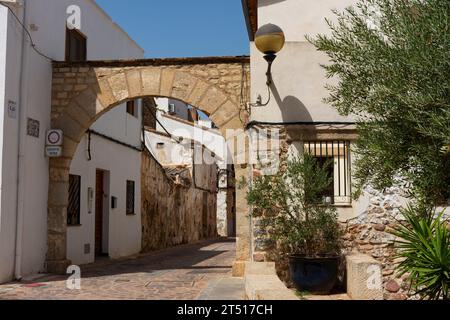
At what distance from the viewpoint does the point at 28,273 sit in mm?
8680

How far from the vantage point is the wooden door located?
495 inches

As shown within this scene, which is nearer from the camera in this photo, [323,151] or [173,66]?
[323,151]

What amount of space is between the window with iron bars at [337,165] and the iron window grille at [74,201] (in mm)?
5106

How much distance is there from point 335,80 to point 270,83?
3.28 feet

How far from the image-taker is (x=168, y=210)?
60.1 feet

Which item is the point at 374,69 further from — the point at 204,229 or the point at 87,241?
the point at 204,229

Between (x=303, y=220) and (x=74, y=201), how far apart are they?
540 centimetres

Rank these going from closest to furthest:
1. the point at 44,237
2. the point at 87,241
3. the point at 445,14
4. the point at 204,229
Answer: the point at 445,14 < the point at 44,237 < the point at 87,241 < the point at 204,229

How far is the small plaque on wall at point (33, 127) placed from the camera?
874 cm

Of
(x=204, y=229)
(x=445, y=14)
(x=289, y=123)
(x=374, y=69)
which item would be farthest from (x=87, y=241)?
(x=204, y=229)

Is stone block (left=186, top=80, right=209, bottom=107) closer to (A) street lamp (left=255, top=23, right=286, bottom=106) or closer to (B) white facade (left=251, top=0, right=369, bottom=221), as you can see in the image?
(B) white facade (left=251, top=0, right=369, bottom=221)

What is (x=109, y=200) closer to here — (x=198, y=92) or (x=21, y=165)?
(x=21, y=165)

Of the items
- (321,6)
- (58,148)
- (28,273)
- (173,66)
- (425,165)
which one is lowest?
(28,273)

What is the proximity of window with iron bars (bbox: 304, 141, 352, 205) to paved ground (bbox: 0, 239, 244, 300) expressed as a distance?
1.93m
